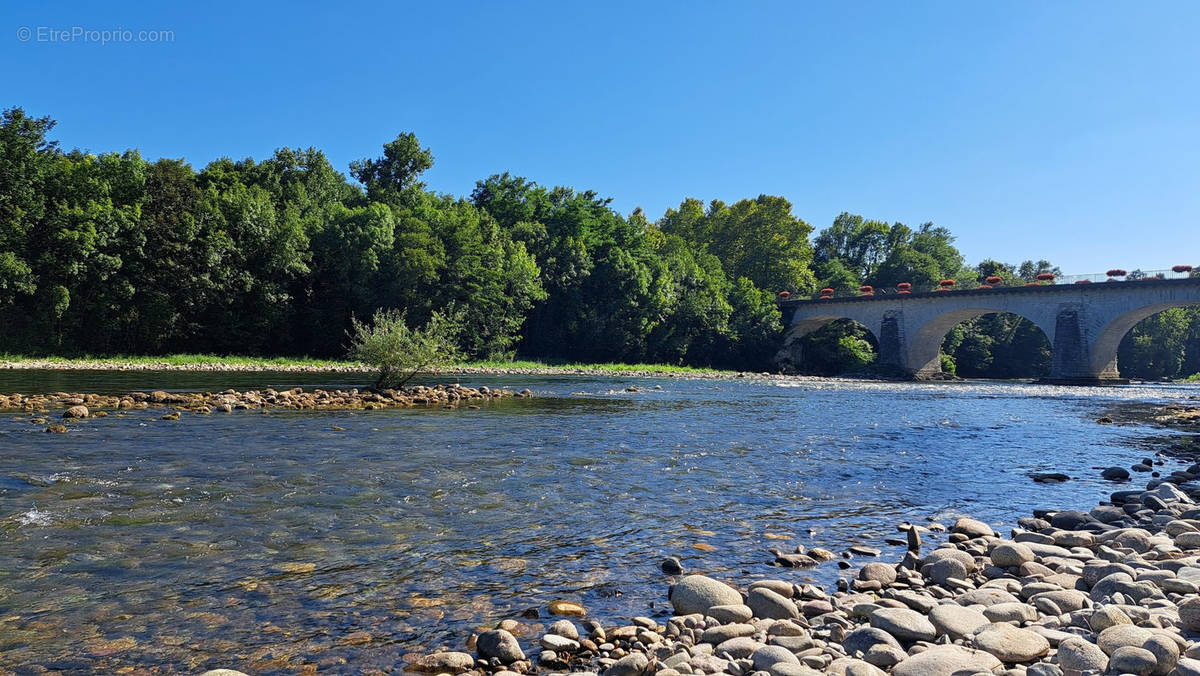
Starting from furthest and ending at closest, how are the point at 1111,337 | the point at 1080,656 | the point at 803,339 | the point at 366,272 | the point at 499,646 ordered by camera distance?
the point at 803,339 → the point at 1111,337 → the point at 366,272 → the point at 499,646 → the point at 1080,656

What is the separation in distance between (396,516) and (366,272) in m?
48.2

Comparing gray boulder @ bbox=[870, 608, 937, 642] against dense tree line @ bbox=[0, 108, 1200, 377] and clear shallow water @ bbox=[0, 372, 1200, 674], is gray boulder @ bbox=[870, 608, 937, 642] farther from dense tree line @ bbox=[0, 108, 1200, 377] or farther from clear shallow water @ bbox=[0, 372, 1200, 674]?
dense tree line @ bbox=[0, 108, 1200, 377]

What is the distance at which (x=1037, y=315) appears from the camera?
196 feet

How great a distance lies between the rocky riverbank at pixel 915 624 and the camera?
4.45 metres

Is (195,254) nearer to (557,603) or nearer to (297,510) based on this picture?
(297,510)

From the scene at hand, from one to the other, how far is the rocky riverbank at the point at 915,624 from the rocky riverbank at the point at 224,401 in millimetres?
16223

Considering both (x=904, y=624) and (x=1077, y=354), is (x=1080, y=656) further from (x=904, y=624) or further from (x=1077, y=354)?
(x=1077, y=354)

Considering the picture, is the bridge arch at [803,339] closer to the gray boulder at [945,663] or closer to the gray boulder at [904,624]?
the gray boulder at [904,624]

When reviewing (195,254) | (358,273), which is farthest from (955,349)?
(195,254)

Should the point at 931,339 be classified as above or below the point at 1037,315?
below

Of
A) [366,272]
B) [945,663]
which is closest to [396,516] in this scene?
[945,663]

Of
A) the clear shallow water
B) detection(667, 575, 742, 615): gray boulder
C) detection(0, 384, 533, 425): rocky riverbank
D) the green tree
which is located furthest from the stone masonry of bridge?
detection(667, 575, 742, 615): gray boulder

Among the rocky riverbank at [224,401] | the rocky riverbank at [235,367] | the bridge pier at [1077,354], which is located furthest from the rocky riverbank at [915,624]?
the bridge pier at [1077,354]

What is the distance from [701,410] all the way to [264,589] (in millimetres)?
20481
